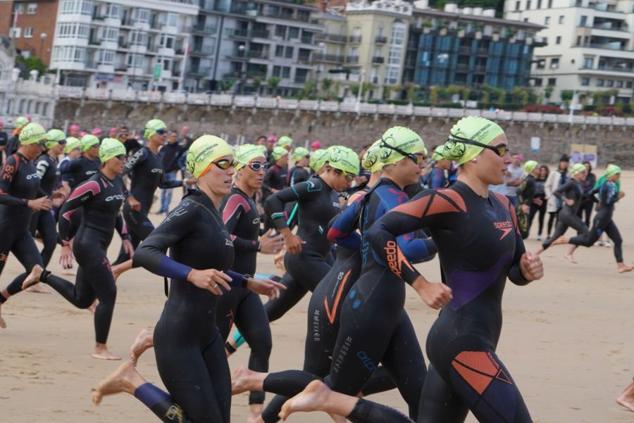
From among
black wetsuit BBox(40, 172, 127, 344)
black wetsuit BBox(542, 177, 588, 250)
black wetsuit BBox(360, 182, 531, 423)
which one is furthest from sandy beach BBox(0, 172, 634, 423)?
black wetsuit BBox(360, 182, 531, 423)

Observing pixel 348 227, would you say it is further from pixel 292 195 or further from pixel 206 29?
pixel 206 29

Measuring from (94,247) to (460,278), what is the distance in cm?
490

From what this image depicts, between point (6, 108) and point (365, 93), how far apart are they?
44.7 meters

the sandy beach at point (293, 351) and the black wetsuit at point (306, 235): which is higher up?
the black wetsuit at point (306, 235)

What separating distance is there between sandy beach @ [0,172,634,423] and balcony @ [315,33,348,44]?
3741 inches

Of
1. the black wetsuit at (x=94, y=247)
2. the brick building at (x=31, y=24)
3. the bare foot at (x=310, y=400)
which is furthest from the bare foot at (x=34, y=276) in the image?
the brick building at (x=31, y=24)

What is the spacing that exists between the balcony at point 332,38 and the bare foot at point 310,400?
10587 cm

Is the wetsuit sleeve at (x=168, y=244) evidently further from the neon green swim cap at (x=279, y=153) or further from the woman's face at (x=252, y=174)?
the neon green swim cap at (x=279, y=153)

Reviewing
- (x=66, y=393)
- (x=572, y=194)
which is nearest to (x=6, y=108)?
(x=572, y=194)

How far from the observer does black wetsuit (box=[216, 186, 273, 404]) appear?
802cm

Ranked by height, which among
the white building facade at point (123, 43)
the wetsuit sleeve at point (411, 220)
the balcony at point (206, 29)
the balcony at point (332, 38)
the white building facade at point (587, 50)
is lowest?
the wetsuit sleeve at point (411, 220)

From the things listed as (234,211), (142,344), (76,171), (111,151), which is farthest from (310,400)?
(76,171)

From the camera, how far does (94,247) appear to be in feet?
33.7

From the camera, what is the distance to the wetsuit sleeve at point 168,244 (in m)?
6.35
